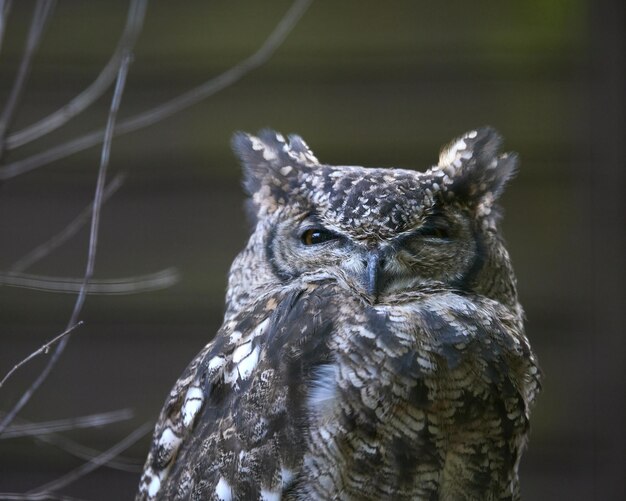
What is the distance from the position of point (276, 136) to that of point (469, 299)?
56cm

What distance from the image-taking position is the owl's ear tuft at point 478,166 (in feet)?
6.11

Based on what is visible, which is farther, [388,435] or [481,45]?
[481,45]

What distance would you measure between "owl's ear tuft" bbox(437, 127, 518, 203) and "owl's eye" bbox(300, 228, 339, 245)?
261mm

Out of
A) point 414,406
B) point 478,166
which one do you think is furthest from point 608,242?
point 414,406

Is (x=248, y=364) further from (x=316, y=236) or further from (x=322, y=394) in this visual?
(x=316, y=236)

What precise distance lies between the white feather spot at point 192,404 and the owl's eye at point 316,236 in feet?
1.16

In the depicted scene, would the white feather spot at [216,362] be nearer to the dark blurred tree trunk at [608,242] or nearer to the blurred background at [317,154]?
the blurred background at [317,154]

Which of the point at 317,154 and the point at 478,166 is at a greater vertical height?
the point at 317,154

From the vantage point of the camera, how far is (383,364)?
1.60 meters

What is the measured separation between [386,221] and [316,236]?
152 millimetres

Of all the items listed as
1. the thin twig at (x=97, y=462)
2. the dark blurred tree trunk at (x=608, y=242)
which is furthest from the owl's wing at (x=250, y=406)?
the dark blurred tree trunk at (x=608, y=242)

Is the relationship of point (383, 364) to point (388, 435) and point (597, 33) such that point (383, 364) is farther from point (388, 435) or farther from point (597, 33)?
point (597, 33)

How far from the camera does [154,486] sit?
5.90 feet

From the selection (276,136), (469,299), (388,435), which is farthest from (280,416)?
(276,136)
